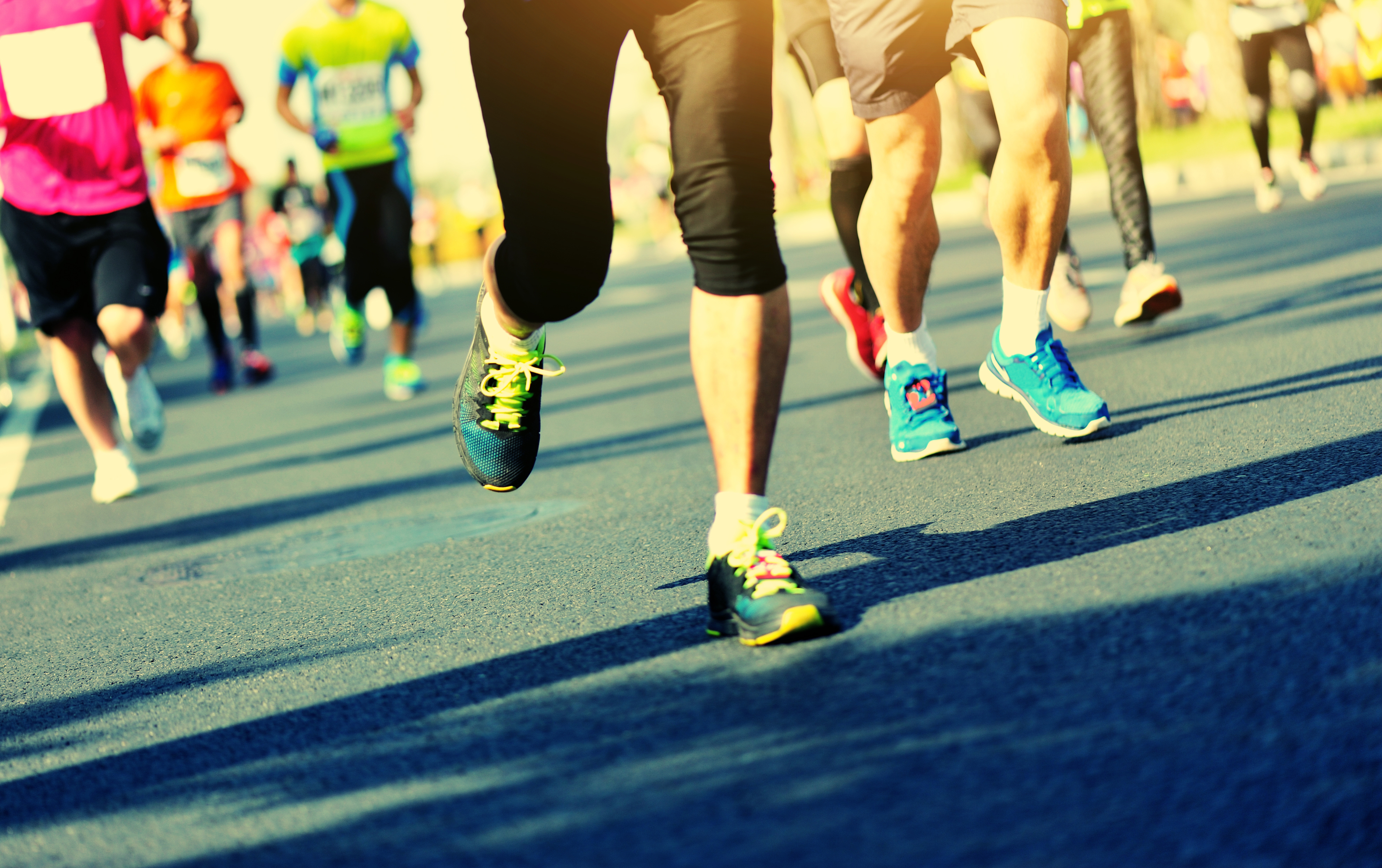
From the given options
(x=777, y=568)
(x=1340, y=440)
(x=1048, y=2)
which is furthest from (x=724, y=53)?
(x=1340, y=440)

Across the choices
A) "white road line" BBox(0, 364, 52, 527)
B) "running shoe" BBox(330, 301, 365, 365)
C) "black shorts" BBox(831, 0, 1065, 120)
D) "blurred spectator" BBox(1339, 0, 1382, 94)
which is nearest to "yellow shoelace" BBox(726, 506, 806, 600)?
"black shorts" BBox(831, 0, 1065, 120)

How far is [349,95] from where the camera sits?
8266 mm

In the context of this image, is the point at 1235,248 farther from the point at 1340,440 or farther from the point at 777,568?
the point at 777,568

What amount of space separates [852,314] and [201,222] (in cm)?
583

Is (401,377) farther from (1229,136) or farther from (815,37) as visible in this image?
(1229,136)

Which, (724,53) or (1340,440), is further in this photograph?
(1340,440)

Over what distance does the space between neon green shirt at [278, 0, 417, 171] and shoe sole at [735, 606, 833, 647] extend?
20.6ft

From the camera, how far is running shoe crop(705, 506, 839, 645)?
2566mm

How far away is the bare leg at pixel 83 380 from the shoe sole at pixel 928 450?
309cm

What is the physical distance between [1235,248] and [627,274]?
1256 centimetres

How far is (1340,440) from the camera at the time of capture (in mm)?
3584

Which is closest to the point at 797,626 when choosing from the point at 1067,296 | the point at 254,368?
the point at 1067,296

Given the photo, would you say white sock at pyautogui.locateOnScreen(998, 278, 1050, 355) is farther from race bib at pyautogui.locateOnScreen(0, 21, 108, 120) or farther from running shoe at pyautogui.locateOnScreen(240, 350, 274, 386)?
running shoe at pyautogui.locateOnScreen(240, 350, 274, 386)

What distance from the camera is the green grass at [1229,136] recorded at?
16.5 m
